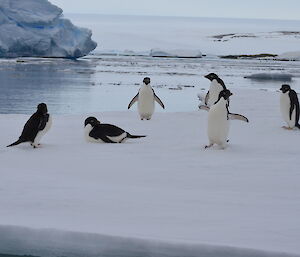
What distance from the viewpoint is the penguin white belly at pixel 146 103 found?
8055 mm

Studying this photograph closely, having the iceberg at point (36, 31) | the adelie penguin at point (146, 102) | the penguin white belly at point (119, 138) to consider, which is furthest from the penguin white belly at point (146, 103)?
the iceberg at point (36, 31)

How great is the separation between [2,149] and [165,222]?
2738mm

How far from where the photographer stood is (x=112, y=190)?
3.59 meters

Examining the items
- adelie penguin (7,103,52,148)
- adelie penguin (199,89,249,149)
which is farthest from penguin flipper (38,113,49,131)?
adelie penguin (199,89,249,149)

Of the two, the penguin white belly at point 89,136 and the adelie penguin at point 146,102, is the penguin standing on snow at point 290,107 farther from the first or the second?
the penguin white belly at point 89,136

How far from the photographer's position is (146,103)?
8.08 metres

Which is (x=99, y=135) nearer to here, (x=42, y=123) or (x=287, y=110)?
(x=42, y=123)

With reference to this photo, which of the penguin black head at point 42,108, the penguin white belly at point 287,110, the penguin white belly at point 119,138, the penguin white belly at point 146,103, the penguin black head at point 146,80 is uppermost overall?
the penguin black head at point 146,80

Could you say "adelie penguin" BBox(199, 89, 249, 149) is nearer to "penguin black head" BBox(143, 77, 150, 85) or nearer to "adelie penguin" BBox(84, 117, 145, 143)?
"adelie penguin" BBox(84, 117, 145, 143)

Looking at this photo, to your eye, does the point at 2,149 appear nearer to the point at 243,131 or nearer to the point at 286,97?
the point at 243,131

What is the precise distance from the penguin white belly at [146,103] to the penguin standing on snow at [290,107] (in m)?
1.94

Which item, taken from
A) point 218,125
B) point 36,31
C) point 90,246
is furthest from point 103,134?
point 36,31

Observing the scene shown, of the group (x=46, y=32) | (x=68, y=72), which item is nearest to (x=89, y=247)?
(x=68, y=72)

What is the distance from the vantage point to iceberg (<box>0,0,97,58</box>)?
27234mm
